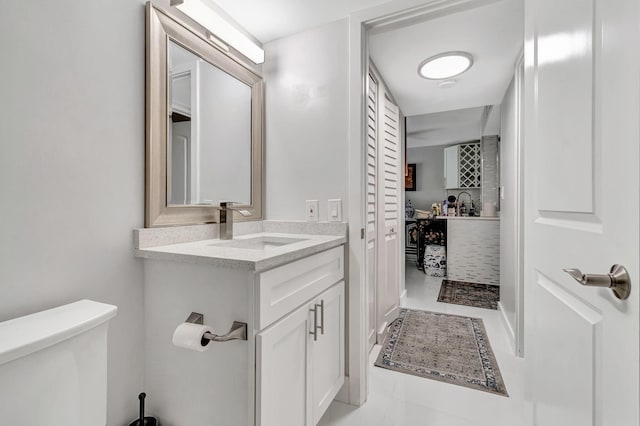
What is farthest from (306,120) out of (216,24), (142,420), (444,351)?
(444,351)

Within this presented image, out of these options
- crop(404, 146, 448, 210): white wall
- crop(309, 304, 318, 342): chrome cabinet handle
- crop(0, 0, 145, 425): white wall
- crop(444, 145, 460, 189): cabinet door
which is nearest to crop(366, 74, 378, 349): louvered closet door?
crop(309, 304, 318, 342): chrome cabinet handle

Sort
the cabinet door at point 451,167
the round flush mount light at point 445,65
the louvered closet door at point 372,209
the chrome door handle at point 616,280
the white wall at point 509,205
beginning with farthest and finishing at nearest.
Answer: the cabinet door at point 451,167
the white wall at point 509,205
the louvered closet door at point 372,209
the round flush mount light at point 445,65
the chrome door handle at point 616,280

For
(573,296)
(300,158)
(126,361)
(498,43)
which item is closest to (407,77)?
(498,43)

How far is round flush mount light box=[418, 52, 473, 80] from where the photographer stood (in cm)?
196

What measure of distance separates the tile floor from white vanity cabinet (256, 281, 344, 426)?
0.24 meters

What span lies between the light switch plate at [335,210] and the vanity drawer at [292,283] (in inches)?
8.1

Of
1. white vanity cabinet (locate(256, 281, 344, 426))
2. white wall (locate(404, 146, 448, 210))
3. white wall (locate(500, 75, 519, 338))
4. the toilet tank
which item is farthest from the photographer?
white wall (locate(404, 146, 448, 210))

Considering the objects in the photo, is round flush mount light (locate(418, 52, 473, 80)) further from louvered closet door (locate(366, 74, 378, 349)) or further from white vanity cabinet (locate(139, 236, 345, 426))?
white vanity cabinet (locate(139, 236, 345, 426))

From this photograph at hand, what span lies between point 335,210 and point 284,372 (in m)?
0.86

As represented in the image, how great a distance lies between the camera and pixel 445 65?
2039 millimetres

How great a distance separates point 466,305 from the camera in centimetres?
308

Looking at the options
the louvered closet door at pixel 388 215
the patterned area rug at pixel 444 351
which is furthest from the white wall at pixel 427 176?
the patterned area rug at pixel 444 351

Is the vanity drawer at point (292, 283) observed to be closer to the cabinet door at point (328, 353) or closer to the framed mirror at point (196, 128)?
the cabinet door at point (328, 353)

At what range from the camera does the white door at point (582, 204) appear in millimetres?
569
